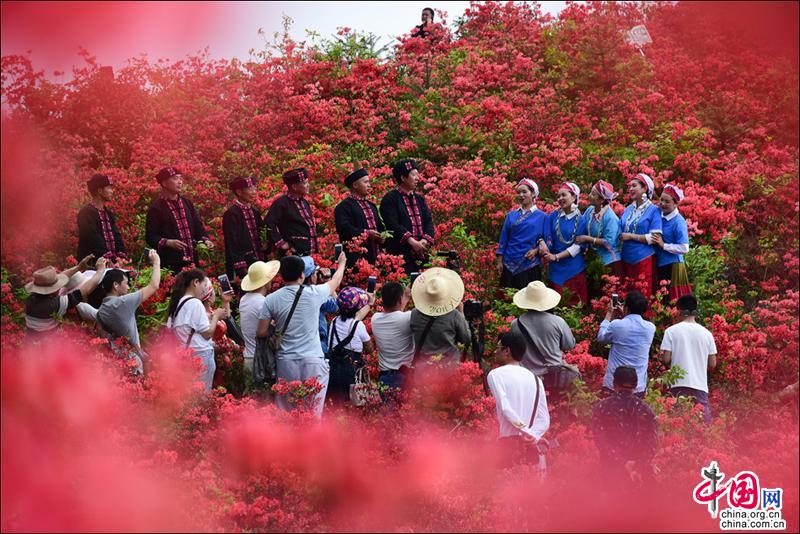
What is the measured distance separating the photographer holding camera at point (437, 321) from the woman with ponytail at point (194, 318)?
156 cm

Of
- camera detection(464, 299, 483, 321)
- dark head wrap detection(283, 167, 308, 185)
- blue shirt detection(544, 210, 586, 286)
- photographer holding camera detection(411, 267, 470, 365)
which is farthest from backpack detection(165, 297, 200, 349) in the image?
blue shirt detection(544, 210, 586, 286)

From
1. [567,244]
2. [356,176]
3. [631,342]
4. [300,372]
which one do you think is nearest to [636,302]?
[631,342]

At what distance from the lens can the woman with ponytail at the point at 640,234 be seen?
8.91 meters

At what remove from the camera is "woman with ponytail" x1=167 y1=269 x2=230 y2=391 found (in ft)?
23.1

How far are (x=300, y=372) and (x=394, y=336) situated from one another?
777mm

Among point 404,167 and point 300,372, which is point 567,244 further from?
point 300,372

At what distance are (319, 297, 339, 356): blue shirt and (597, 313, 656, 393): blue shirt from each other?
2.21 metres

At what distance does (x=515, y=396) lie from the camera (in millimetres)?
6180

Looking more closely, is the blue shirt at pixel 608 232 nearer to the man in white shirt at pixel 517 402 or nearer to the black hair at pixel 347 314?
the black hair at pixel 347 314

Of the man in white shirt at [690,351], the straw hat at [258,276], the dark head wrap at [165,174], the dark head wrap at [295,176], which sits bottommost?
the man in white shirt at [690,351]

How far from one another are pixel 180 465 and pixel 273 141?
7.03m

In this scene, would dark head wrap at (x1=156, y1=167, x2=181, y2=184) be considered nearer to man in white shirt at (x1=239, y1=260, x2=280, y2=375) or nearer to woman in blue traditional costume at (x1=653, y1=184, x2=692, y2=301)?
man in white shirt at (x1=239, y1=260, x2=280, y2=375)

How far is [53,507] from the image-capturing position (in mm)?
5934

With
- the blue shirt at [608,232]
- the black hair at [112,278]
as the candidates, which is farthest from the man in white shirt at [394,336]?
the blue shirt at [608,232]
